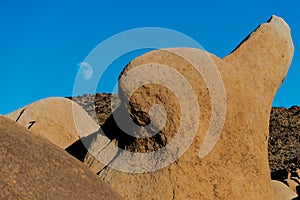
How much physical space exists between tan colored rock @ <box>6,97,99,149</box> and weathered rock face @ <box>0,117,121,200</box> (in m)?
6.78

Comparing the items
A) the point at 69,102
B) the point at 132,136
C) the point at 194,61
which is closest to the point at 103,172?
the point at 132,136

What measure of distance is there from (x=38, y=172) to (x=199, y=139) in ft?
12.7

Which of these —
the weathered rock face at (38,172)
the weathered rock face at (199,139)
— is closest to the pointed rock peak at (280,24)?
the weathered rock face at (199,139)

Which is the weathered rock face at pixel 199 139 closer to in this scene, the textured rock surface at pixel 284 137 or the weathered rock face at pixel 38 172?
the weathered rock face at pixel 38 172

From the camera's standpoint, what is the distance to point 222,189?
732 cm

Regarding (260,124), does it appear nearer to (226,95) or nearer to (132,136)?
(226,95)

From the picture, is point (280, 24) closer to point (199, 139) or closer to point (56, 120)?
point (199, 139)

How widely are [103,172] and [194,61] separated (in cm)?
210

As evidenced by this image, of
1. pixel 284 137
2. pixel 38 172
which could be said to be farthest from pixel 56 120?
pixel 284 137

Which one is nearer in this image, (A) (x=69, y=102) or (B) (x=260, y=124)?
(B) (x=260, y=124)

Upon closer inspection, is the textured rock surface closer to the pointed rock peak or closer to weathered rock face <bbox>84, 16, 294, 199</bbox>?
the pointed rock peak

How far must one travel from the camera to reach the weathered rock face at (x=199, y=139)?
7207mm

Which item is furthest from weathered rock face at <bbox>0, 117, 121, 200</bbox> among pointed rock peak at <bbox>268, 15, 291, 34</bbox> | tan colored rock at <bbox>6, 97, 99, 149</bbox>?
tan colored rock at <bbox>6, 97, 99, 149</bbox>

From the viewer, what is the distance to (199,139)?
7402 mm
